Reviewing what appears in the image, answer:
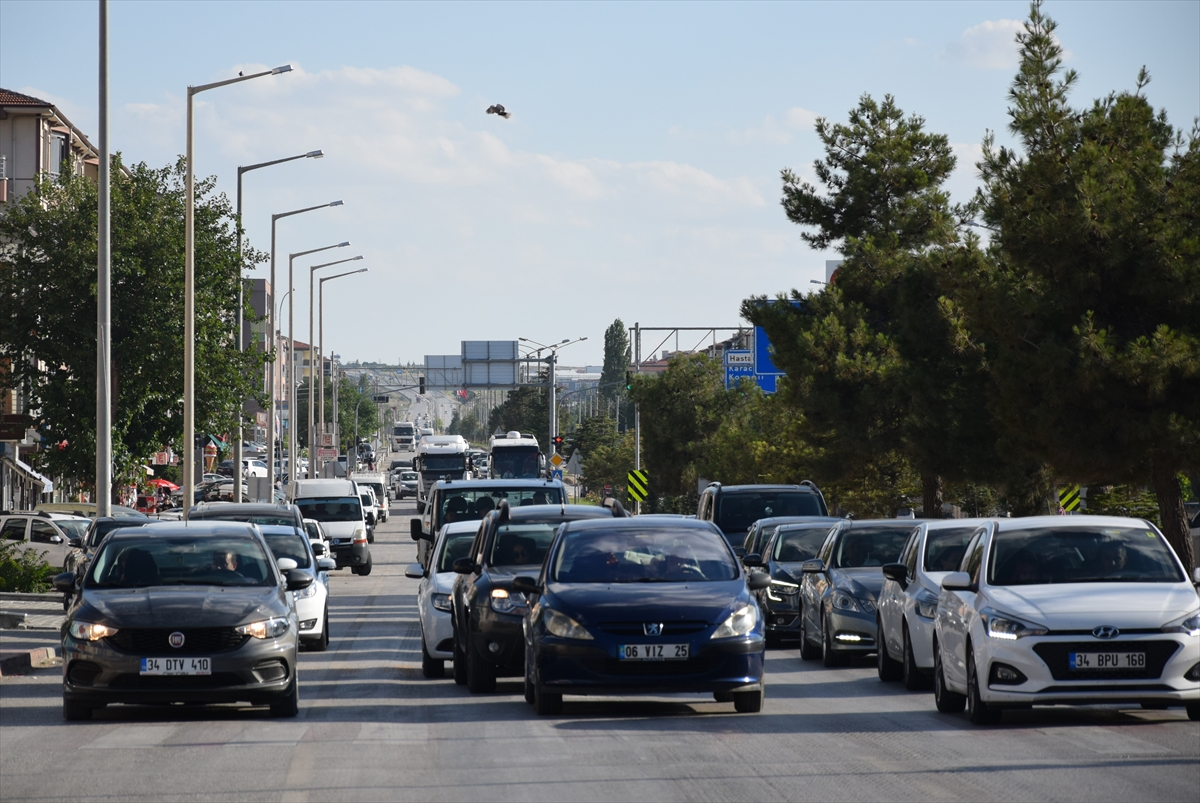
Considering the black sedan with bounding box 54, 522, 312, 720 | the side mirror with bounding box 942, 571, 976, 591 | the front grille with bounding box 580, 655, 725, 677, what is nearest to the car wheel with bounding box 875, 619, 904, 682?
the side mirror with bounding box 942, 571, 976, 591

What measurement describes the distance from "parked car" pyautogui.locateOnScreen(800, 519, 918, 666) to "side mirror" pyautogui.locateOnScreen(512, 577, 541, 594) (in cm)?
544

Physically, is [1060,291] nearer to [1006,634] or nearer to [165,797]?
[1006,634]

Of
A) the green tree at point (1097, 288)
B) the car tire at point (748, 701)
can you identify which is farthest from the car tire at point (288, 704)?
the green tree at point (1097, 288)

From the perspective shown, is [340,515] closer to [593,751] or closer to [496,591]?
[496,591]

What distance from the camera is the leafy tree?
4138cm

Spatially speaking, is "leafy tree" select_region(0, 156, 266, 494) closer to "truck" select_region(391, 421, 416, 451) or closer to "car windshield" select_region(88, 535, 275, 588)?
"car windshield" select_region(88, 535, 275, 588)

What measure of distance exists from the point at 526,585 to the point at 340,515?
32.6m

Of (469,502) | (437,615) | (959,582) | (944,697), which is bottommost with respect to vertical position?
(944,697)

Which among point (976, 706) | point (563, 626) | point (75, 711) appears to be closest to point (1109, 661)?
point (976, 706)

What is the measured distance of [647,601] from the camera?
1359cm

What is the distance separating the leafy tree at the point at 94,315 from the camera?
41375 mm

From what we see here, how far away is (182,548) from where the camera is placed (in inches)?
598

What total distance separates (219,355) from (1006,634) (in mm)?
32595

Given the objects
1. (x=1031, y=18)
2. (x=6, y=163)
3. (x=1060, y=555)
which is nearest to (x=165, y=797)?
(x=1060, y=555)
